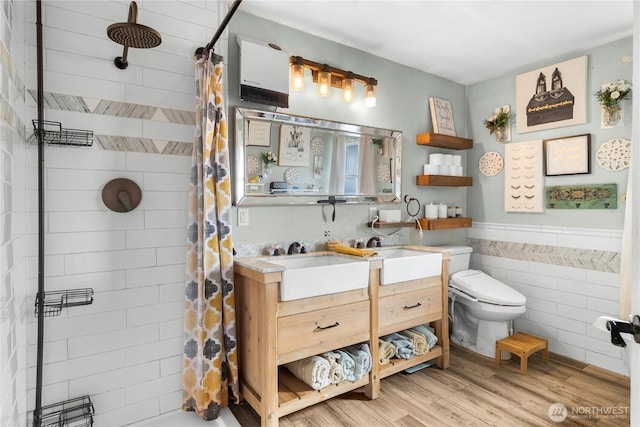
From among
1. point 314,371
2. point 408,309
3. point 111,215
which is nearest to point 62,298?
point 111,215

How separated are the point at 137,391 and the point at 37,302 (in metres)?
0.75

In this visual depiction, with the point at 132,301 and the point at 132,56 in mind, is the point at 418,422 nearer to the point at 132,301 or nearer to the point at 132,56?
the point at 132,301

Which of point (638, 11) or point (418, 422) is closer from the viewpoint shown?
point (638, 11)

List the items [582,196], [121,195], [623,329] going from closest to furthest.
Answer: [623,329] → [121,195] → [582,196]

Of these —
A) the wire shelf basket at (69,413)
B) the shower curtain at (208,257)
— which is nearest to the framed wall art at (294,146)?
the shower curtain at (208,257)

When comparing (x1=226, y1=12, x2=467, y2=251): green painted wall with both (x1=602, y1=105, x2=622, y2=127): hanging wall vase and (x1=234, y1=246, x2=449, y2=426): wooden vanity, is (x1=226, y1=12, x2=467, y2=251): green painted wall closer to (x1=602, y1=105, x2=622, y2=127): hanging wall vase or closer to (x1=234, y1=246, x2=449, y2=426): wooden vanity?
(x1=234, y1=246, x2=449, y2=426): wooden vanity

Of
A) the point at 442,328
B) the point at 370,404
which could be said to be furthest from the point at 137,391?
the point at 442,328

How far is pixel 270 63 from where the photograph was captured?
2385 millimetres

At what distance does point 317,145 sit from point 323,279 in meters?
1.11

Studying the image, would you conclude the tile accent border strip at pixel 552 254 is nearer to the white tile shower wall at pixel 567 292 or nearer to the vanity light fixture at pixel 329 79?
the white tile shower wall at pixel 567 292

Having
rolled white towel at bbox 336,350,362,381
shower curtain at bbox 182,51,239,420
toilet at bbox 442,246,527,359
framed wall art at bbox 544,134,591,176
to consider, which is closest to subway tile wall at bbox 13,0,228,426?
shower curtain at bbox 182,51,239,420

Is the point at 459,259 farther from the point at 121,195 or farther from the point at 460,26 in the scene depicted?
the point at 121,195

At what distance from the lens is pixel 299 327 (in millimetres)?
2023

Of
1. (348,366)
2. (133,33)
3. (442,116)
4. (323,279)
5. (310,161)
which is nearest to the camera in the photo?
(133,33)
